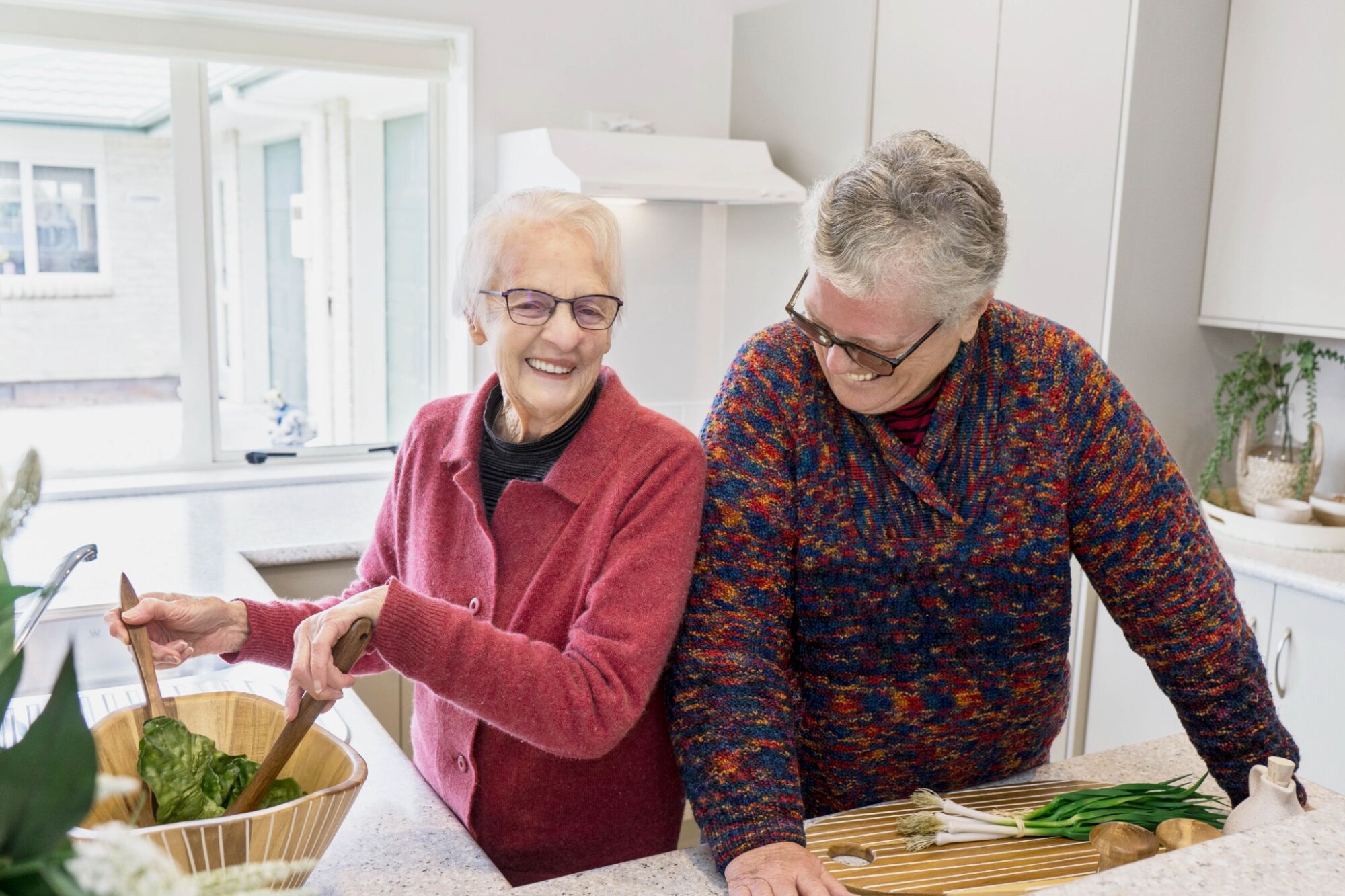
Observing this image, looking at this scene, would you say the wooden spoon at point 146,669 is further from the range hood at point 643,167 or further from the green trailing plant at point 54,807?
the range hood at point 643,167

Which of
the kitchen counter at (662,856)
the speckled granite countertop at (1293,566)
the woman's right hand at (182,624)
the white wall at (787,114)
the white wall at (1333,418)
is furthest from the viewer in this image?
the white wall at (787,114)

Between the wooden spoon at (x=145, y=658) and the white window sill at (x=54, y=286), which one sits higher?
the white window sill at (x=54, y=286)

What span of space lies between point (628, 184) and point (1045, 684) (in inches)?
69.8

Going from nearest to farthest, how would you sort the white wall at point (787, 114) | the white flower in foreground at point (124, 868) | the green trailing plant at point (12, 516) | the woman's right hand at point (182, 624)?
1. the white flower in foreground at point (124, 868)
2. the green trailing plant at point (12, 516)
3. the woman's right hand at point (182, 624)
4. the white wall at point (787, 114)

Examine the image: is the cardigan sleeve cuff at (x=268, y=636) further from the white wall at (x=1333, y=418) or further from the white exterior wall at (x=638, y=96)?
the white wall at (x=1333, y=418)

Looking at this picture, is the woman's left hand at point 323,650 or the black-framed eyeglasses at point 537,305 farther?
the black-framed eyeglasses at point 537,305

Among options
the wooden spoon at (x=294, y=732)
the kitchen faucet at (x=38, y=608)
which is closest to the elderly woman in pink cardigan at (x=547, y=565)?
the wooden spoon at (x=294, y=732)

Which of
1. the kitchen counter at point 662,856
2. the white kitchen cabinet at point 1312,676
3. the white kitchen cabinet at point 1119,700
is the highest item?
the kitchen counter at point 662,856

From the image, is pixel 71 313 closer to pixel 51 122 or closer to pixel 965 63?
pixel 51 122

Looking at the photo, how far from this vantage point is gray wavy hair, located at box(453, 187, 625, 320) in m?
1.14

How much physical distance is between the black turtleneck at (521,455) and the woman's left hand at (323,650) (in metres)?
0.25

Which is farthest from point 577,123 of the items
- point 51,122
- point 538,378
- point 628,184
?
point 538,378

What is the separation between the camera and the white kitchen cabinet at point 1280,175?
91.8 inches

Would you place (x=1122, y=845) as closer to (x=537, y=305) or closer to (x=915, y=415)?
(x=915, y=415)
